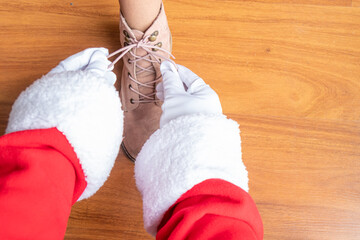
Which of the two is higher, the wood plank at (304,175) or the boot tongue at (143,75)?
the boot tongue at (143,75)

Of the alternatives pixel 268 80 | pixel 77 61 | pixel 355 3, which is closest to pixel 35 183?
pixel 77 61

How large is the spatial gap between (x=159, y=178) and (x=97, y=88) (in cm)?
15

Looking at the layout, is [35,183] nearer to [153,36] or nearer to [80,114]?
[80,114]

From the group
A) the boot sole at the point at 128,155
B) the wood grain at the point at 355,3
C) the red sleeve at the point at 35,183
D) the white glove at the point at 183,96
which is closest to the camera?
the red sleeve at the point at 35,183

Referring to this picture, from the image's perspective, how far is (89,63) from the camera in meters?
0.49

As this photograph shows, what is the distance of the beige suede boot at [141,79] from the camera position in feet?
1.79

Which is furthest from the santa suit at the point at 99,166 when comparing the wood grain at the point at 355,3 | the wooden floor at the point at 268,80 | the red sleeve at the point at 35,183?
the wood grain at the point at 355,3

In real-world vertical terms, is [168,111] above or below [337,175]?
above

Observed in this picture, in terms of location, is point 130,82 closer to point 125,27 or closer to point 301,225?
point 125,27

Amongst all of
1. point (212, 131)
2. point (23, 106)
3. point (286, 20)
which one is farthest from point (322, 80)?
point (23, 106)

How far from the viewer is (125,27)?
533 mm

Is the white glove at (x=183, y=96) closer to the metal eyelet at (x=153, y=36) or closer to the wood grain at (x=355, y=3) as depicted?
the metal eyelet at (x=153, y=36)

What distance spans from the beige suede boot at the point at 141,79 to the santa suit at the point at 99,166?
17 cm

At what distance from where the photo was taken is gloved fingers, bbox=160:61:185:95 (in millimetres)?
496
